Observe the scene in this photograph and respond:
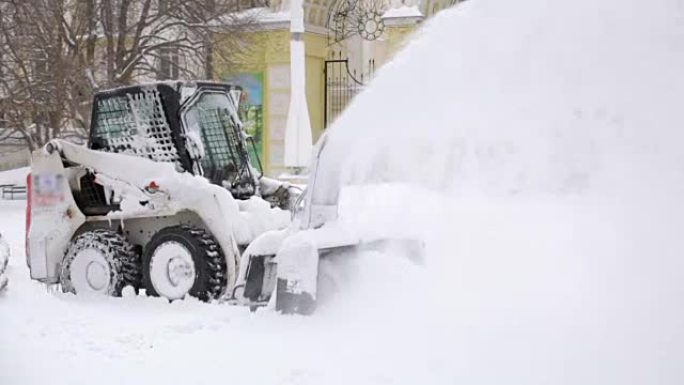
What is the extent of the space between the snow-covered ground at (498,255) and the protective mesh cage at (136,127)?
2352mm

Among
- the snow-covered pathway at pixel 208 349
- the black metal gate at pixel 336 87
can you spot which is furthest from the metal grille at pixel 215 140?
the black metal gate at pixel 336 87

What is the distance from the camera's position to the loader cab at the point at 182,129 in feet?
31.0

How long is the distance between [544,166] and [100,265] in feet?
15.9

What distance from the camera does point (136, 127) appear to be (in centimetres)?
966

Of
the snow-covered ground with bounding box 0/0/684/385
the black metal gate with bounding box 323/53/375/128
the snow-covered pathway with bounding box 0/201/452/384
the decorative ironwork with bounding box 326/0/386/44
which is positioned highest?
the decorative ironwork with bounding box 326/0/386/44

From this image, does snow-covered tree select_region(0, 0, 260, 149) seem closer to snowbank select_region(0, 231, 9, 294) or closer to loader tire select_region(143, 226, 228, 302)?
snowbank select_region(0, 231, 9, 294)

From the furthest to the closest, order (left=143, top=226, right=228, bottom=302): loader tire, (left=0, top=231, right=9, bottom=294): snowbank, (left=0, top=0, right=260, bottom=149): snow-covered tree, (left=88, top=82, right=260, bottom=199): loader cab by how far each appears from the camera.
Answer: (left=0, top=0, right=260, bottom=149): snow-covered tree
(left=88, top=82, right=260, bottom=199): loader cab
(left=0, top=231, right=9, bottom=294): snowbank
(left=143, top=226, right=228, bottom=302): loader tire

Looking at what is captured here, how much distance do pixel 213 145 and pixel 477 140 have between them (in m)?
4.35

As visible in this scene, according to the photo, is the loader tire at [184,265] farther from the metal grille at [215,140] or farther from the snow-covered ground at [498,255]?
the metal grille at [215,140]

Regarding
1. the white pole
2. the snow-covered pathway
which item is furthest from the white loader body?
the white pole

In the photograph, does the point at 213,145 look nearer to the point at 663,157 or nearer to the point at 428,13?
the point at 663,157

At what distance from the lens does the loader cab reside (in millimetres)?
9445

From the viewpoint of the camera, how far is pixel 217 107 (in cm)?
989

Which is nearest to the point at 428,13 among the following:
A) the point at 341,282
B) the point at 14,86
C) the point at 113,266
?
the point at 14,86
